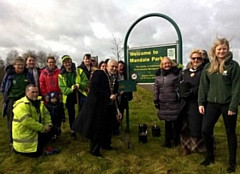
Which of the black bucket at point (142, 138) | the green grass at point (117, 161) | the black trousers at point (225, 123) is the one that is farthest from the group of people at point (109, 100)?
the black bucket at point (142, 138)

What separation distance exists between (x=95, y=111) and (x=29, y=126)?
1272mm

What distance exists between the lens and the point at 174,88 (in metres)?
5.29

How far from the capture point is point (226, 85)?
405 cm

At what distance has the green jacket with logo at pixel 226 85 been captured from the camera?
393 centimetres

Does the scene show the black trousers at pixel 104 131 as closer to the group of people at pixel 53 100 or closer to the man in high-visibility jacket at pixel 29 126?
the group of people at pixel 53 100

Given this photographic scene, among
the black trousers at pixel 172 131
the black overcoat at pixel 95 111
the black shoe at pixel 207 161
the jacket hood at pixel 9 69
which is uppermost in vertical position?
the jacket hood at pixel 9 69

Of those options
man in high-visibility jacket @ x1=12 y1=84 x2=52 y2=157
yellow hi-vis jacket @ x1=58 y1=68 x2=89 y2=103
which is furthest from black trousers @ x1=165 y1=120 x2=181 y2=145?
man in high-visibility jacket @ x1=12 y1=84 x2=52 y2=157

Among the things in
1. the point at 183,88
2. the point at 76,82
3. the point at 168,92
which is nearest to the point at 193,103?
the point at 183,88

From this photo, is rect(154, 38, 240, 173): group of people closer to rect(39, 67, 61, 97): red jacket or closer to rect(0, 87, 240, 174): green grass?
rect(0, 87, 240, 174): green grass

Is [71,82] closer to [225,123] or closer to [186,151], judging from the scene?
[186,151]

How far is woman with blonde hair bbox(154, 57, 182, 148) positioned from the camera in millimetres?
5285

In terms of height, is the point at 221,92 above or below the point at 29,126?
above

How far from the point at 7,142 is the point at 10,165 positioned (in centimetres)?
164

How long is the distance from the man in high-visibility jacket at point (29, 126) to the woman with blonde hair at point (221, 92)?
9.89 ft
